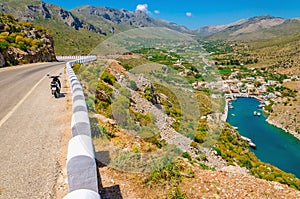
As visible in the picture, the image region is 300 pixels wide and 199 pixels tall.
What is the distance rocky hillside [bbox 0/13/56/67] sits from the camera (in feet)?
79.3

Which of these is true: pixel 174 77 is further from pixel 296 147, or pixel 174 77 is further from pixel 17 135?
pixel 296 147

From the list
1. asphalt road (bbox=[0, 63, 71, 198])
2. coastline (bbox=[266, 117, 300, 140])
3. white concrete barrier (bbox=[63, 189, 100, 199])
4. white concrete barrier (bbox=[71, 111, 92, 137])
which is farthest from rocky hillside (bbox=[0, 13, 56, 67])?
coastline (bbox=[266, 117, 300, 140])

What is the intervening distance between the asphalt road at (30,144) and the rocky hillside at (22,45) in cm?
1754

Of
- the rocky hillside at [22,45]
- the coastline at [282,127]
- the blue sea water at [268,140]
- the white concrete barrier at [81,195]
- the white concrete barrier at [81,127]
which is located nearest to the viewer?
the white concrete barrier at [81,195]

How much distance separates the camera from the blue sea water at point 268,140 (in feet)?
143

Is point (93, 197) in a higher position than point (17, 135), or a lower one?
higher

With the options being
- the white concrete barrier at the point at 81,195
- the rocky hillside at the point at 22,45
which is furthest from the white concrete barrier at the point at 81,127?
the rocky hillside at the point at 22,45

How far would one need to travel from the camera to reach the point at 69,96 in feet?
32.7

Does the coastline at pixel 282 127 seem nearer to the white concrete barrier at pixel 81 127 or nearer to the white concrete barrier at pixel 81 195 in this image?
the white concrete barrier at pixel 81 127

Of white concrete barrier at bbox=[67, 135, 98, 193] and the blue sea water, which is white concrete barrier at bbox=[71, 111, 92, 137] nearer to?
white concrete barrier at bbox=[67, 135, 98, 193]

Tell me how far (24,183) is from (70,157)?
165 cm

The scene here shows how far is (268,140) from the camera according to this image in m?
52.1

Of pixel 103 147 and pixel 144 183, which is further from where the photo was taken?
pixel 103 147

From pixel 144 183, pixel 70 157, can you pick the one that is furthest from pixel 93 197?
pixel 144 183
